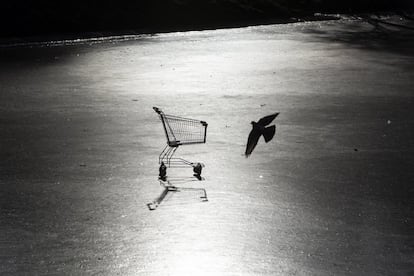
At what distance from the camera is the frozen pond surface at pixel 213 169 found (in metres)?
6.22

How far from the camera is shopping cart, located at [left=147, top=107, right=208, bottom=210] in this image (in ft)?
25.7

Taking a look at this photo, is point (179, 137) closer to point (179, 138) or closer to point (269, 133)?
point (179, 138)

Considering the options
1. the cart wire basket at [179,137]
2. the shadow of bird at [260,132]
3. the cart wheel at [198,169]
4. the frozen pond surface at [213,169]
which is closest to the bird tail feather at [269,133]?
the shadow of bird at [260,132]

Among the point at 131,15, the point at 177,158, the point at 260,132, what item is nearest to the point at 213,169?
the point at 177,158

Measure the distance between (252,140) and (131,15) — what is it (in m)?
13.4

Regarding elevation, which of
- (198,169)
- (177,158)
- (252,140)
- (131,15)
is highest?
(198,169)

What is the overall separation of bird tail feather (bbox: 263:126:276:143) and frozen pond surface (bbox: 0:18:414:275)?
20 cm

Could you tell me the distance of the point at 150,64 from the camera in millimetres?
15938

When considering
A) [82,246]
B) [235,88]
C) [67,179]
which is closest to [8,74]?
[235,88]

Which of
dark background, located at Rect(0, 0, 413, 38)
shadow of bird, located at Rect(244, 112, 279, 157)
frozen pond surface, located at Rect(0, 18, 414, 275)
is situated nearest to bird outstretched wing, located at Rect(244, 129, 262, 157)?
shadow of bird, located at Rect(244, 112, 279, 157)

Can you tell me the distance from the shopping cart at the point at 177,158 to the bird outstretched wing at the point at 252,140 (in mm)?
511

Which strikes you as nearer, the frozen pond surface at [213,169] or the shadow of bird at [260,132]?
the frozen pond surface at [213,169]

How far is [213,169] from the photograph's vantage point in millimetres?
8500

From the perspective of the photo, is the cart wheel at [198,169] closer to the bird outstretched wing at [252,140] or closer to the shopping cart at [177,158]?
the shopping cart at [177,158]
